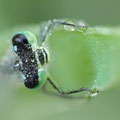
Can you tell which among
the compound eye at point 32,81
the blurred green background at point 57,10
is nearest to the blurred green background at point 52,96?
the blurred green background at point 57,10

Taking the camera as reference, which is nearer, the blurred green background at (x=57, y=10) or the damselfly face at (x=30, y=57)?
the damselfly face at (x=30, y=57)

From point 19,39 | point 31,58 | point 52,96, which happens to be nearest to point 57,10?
point 52,96

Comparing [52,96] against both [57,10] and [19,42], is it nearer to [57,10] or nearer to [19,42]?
[19,42]

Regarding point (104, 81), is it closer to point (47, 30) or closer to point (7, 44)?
point (47, 30)

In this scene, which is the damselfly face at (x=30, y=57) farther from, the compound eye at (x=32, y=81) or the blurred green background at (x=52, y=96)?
the blurred green background at (x=52, y=96)

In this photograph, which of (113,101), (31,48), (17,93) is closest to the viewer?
(31,48)

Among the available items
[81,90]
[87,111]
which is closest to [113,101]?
[87,111]
